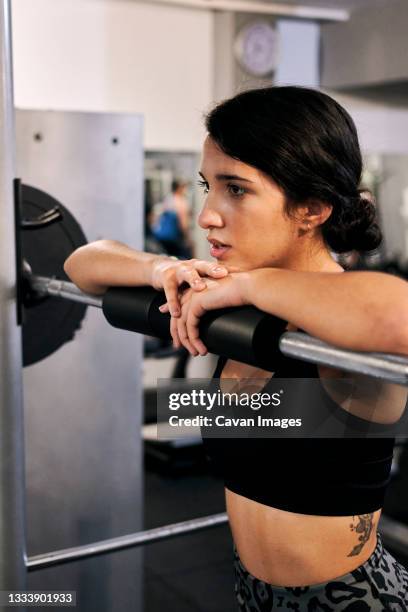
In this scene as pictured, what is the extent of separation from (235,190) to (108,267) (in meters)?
0.30

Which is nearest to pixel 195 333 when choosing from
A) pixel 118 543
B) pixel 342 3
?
pixel 118 543

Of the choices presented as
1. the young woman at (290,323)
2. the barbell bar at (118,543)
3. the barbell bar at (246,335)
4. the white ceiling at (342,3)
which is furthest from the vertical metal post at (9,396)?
the white ceiling at (342,3)

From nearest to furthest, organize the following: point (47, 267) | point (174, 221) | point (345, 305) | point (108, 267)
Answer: point (345, 305) → point (108, 267) → point (47, 267) → point (174, 221)

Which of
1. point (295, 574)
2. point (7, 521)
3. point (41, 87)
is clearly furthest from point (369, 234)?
point (41, 87)

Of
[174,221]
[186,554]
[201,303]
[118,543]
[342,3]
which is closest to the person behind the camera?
[201,303]

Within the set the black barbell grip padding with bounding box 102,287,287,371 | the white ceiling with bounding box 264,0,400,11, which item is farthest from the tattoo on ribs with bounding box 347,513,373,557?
the white ceiling with bounding box 264,0,400,11

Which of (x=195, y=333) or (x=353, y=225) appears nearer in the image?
(x=195, y=333)

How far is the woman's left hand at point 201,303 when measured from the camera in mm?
1002

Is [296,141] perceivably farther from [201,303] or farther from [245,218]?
[201,303]

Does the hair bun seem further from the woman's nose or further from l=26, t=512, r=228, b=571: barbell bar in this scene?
l=26, t=512, r=228, b=571: barbell bar

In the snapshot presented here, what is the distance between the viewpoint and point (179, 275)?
3.59 ft

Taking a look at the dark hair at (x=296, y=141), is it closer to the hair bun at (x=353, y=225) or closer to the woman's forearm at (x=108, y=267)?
the hair bun at (x=353, y=225)

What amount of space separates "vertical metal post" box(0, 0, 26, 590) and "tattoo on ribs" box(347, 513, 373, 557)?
0.62 meters

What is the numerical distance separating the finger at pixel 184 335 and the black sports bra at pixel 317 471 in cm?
12
